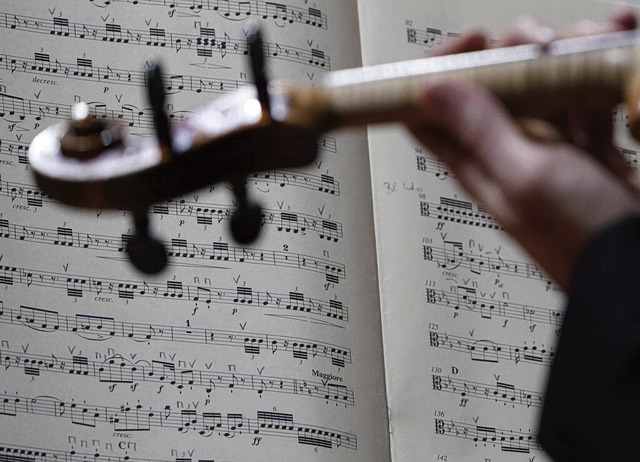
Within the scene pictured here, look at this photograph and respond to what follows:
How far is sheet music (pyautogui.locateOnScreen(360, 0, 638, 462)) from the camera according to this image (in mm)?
1586

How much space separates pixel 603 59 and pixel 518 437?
854 millimetres

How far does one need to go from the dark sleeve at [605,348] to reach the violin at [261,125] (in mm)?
247

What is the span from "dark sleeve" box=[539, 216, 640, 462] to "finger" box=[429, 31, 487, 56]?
328mm

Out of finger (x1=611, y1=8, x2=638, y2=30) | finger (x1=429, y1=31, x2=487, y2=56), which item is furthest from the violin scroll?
finger (x1=611, y1=8, x2=638, y2=30)

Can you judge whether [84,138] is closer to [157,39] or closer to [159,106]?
[159,106]

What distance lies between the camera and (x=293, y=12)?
5.56ft

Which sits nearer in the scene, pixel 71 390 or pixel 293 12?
pixel 71 390

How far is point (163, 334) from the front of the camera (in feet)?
5.05

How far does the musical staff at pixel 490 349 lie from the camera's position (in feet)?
5.35

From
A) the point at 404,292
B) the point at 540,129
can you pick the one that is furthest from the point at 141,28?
the point at 540,129

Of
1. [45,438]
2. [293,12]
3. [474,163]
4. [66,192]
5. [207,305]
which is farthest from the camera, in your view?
[293,12]

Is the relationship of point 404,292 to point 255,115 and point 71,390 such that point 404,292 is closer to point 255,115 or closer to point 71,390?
point 71,390

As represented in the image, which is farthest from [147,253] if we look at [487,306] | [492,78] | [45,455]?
[487,306]

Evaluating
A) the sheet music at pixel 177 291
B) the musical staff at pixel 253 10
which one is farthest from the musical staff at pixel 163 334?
the musical staff at pixel 253 10
